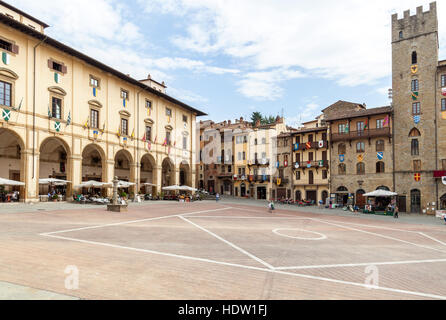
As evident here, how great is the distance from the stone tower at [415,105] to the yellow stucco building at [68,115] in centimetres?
3107

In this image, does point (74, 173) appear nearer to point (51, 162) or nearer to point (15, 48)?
point (51, 162)

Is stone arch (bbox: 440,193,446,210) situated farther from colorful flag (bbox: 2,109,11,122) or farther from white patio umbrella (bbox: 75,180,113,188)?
colorful flag (bbox: 2,109,11,122)

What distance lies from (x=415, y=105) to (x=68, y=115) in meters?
40.7

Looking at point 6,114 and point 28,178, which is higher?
point 6,114

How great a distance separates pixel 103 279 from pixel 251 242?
7472mm

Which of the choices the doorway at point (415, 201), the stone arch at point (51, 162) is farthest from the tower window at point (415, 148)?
the stone arch at point (51, 162)

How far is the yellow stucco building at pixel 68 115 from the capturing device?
27047mm

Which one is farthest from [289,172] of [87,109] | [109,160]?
[87,109]

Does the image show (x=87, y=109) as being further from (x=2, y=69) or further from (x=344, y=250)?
(x=344, y=250)

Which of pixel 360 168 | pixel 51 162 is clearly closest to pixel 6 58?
pixel 51 162

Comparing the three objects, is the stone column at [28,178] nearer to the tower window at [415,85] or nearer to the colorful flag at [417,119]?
the colorful flag at [417,119]

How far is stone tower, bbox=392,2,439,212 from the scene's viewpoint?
3791 cm

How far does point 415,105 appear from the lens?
129ft

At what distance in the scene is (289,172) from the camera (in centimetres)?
5269
